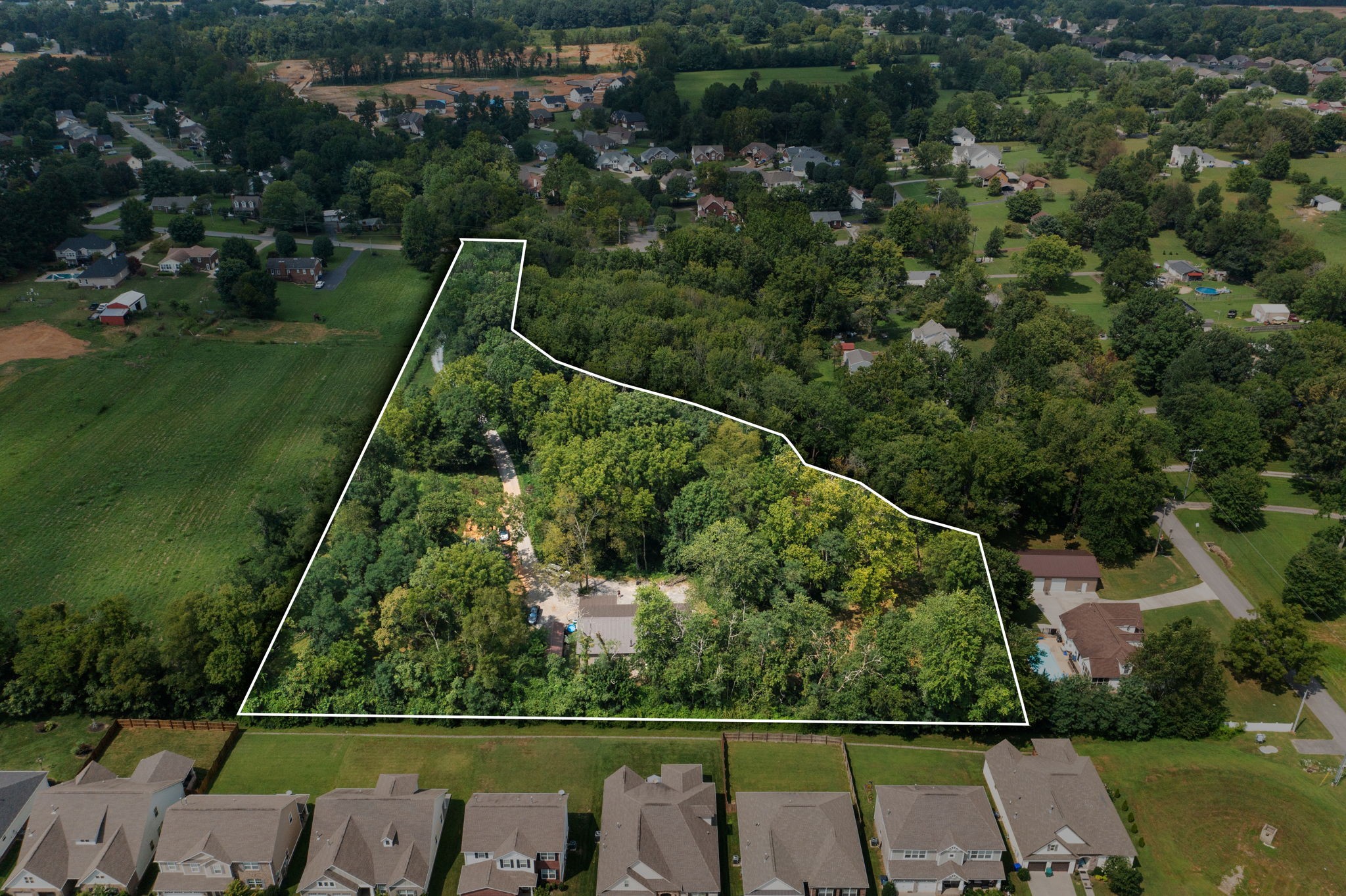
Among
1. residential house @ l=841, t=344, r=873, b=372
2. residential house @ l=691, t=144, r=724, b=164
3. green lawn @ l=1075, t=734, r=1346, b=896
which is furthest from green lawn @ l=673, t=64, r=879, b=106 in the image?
green lawn @ l=1075, t=734, r=1346, b=896

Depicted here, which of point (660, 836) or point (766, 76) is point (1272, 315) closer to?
point (660, 836)

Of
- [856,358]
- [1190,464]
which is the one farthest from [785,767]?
[856,358]

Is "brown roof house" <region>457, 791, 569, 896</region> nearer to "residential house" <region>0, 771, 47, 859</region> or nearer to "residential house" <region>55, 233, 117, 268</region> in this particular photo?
"residential house" <region>0, 771, 47, 859</region>

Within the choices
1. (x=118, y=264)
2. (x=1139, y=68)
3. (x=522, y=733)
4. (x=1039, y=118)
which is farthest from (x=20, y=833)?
(x=1139, y=68)

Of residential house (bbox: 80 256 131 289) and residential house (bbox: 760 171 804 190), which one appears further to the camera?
residential house (bbox: 760 171 804 190)

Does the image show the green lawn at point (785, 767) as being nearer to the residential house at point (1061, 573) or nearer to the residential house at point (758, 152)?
the residential house at point (1061, 573)

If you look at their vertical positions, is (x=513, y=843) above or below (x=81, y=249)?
above

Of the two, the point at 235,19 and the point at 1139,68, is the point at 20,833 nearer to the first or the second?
the point at 1139,68
